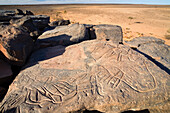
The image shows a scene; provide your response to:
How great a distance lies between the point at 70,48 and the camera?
340 centimetres

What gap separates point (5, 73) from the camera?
2.46 meters

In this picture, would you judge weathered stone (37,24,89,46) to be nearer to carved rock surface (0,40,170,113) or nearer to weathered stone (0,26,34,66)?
weathered stone (0,26,34,66)

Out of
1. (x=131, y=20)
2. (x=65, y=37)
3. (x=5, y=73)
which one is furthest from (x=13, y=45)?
(x=131, y=20)

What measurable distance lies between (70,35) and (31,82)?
2.33m

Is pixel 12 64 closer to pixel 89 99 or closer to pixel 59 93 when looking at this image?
pixel 59 93

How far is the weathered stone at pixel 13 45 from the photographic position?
2.46 meters

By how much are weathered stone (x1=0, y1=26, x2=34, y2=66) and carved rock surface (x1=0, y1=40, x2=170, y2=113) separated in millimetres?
323

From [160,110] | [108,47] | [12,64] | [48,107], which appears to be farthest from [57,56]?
[160,110]

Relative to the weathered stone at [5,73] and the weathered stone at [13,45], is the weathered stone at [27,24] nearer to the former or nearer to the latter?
the weathered stone at [13,45]

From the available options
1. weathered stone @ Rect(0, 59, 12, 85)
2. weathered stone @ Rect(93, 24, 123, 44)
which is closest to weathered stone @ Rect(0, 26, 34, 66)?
weathered stone @ Rect(0, 59, 12, 85)

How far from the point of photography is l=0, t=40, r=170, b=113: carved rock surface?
172 cm

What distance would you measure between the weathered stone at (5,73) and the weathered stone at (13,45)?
0.16m

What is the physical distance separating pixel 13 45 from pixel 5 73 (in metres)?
0.64

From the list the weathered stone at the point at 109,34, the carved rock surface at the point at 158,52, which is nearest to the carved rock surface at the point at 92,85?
the carved rock surface at the point at 158,52
